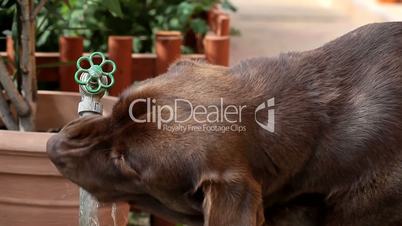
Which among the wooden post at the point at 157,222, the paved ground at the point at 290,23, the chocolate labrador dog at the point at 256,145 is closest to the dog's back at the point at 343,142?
the chocolate labrador dog at the point at 256,145

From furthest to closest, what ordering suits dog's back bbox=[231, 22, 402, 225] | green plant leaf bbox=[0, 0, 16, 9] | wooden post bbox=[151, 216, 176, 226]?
wooden post bbox=[151, 216, 176, 226] < green plant leaf bbox=[0, 0, 16, 9] < dog's back bbox=[231, 22, 402, 225]

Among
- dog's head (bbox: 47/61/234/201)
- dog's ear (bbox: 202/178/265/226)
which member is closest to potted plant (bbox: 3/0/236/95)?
dog's head (bbox: 47/61/234/201)

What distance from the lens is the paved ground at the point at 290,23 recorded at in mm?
6969

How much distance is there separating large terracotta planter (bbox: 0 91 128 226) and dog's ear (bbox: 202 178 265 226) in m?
0.87

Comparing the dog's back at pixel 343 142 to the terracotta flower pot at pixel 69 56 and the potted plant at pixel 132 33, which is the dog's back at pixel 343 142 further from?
the terracotta flower pot at pixel 69 56

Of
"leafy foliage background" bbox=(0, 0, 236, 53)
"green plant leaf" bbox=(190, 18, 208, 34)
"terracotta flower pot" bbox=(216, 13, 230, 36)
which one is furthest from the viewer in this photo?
"green plant leaf" bbox=(190, 18, 208, 34)

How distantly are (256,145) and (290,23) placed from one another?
23.0 ft

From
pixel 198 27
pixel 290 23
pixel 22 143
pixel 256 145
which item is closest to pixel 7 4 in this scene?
pixel 22 143

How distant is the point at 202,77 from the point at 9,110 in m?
1.26

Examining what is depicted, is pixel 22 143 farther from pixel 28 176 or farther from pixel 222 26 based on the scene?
pixel 222 26

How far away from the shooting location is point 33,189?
2688 millimetres

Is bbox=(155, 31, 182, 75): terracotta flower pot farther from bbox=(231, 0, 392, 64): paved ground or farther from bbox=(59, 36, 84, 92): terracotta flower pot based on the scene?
bbox=(231, 0, 392, 64): paved ground

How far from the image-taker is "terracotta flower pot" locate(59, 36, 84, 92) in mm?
3775

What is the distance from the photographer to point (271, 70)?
2.04 m
